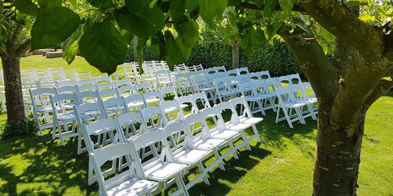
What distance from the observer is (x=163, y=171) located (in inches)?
150

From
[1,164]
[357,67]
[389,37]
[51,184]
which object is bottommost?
[51,184]

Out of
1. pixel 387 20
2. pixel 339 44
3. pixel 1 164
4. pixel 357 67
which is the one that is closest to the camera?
pixel 387 20

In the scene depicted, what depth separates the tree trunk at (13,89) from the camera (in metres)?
7.03

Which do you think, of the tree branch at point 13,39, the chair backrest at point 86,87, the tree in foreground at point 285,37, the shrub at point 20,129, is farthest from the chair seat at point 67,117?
the tree in foreground at point 285,37

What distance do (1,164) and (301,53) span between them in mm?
5736

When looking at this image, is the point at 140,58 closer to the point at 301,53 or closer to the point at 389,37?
the point at 389,37

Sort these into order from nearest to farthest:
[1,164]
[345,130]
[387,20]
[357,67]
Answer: [387,20]
[357,67]
[345,130]
[1,164]

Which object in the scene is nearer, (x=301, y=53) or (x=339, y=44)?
(x=301, y=53)

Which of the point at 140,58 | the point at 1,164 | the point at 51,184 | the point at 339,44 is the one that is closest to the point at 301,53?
the point at 339,44

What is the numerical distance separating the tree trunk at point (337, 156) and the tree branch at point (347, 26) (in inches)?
42.9

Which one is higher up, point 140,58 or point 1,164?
point 140,58

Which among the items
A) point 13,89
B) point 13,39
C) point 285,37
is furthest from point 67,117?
point 285,37

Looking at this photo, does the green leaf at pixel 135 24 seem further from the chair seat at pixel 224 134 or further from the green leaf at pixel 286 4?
the chair seat at pixel 224 134

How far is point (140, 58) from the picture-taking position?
0.71 meters
